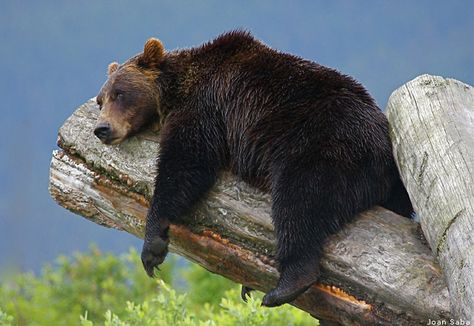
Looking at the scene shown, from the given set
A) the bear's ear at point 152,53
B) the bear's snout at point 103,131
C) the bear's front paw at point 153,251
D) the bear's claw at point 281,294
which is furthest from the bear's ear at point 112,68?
the bear's claw at point 281,294

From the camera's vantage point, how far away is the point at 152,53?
582cm

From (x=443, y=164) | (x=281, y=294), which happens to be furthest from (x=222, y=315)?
(x=443, y=164)

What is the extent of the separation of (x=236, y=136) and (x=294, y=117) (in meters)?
0.45

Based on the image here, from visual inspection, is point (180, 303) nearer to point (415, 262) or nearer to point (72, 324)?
point (415, 262)

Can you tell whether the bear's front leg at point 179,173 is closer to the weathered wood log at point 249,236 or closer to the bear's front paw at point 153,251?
the bear's front paw at point 153,251

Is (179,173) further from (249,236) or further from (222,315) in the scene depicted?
(222,315)

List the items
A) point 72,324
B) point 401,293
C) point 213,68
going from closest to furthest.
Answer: point 401,293
point 213,68
point 72,324

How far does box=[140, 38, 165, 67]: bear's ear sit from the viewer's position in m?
5.81

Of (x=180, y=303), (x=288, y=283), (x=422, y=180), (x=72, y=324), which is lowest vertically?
(x=72, y=324)

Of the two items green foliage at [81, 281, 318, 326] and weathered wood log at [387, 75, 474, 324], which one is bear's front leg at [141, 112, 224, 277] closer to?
weathered wood log at [387, 75, 474, 324]

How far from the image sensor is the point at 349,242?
183 inches

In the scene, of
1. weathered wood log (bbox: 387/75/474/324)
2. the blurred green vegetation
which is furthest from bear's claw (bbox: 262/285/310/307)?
the blurred green vegetation

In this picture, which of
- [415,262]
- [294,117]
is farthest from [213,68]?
[415,262]

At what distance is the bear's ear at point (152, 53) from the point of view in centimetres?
581
